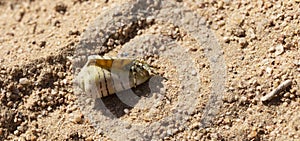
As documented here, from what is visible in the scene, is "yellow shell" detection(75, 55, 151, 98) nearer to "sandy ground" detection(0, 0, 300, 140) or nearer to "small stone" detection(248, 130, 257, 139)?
"sandy ground" detection(0, 0, 300, 140)

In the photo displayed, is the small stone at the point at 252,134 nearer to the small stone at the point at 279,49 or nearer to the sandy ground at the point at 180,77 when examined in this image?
the sandy ground at the point at 180,77

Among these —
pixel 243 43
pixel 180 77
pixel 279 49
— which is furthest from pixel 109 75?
pixel 279 49

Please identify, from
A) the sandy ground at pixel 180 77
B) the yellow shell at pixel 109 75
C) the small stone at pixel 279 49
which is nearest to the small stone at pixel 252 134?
the sandy ground at pixel 180 77

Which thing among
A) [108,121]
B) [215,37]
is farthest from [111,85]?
[215,37]

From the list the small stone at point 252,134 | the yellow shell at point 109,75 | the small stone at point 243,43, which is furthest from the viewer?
the small stone at point 243,43

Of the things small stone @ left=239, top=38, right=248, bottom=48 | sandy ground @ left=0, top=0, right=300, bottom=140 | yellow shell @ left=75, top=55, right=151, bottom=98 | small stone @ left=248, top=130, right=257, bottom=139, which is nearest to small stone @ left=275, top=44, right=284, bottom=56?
sandy ground @ left=0, top=0, right=300, bottom=140

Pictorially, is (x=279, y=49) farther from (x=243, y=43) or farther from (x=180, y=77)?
(x=180, y=77)

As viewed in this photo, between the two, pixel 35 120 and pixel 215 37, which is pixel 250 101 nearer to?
pixel 215 37
